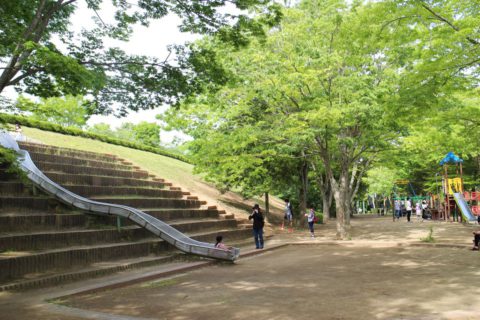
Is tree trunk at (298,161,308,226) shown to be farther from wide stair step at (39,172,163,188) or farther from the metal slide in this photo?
the metal slide

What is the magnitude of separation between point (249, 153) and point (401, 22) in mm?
10837

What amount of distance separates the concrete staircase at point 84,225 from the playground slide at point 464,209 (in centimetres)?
1487

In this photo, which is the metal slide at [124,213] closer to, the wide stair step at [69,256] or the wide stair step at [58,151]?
the wide stair step at [69,256]

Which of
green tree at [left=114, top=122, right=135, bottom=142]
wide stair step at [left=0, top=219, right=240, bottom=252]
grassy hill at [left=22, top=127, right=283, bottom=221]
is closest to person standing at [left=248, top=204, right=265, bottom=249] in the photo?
wide stair step at [left=0, top=219, right=240, bottom=252]

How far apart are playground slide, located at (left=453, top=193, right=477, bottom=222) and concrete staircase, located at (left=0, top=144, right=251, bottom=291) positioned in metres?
14.9

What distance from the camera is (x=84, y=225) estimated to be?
10.7 m

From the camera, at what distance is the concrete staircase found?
316 inches

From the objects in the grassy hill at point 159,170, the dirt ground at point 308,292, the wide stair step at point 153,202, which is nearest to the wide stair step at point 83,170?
the wide stair step at point 153,202

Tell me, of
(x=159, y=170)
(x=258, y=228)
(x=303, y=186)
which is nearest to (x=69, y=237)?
(x=258, y=228)

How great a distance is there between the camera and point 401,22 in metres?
9.88

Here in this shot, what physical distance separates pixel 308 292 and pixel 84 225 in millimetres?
6734

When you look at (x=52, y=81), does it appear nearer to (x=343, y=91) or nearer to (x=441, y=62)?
(x=441, y=62)

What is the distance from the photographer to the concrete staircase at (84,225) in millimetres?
8039

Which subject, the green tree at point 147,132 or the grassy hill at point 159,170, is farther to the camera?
the green tree at point 147,132
